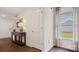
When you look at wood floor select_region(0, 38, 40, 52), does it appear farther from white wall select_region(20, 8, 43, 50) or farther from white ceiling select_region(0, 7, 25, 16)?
white ceiling select_region(0, 7, 25, 16)

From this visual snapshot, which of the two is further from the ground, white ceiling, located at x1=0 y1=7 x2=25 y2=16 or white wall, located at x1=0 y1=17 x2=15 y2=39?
white ceiling, located at x1=0 y1=7 x2=25 y2=16

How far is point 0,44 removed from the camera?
1194mm

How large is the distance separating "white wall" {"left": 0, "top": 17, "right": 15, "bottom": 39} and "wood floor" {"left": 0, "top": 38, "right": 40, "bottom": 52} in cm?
7

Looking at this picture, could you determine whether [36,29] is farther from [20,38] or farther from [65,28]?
[65,28]

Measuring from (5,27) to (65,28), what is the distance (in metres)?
0.80

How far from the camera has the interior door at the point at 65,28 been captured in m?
1.18

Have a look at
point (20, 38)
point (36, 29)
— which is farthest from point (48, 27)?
point (20, 38)

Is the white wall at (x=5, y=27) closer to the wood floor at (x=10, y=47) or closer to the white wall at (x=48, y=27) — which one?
the wood floor at (x=10, y=47)

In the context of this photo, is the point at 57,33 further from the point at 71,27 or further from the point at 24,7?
the point at 24,7

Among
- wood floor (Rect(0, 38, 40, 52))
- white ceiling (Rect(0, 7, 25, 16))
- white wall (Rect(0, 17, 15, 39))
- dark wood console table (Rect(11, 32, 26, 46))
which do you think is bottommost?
wood floor (Rect(0, 38, 40, 52))

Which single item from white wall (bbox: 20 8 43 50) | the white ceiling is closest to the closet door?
white wall (bbox: 20 8 43 50)

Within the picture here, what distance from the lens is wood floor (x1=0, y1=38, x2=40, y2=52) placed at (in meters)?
1.20
